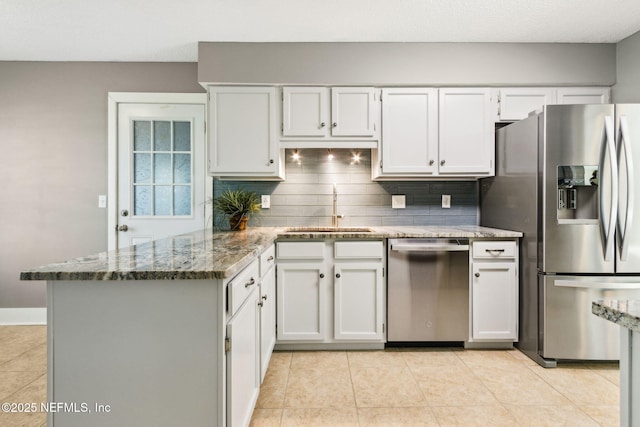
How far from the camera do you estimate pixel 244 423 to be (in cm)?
151

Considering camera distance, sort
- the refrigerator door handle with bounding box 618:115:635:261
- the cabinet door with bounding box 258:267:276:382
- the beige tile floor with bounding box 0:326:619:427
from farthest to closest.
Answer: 1. the refrigerator door handle with bounding box 618:115:635:261
2. the cabinet door with bounding box 258:267:276:382
3. the beige tile floor with bounding box 0:326:619:427

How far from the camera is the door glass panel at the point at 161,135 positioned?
326 centimetres

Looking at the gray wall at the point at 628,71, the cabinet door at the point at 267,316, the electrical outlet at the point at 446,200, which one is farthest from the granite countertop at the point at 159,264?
the gray wall at the point at 628,71

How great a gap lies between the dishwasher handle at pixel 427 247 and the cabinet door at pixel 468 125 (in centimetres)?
73

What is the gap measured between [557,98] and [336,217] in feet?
6.84

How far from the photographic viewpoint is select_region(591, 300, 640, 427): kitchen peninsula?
755 millimetres

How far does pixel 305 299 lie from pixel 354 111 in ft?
5.06

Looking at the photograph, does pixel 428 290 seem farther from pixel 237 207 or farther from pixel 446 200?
pixel 237 207

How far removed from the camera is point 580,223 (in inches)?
90.1

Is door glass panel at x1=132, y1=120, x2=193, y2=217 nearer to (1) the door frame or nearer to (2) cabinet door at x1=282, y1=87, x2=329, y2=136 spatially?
(1) the door frame

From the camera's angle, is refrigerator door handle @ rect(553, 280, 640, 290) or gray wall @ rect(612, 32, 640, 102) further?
gray wall @ rect(612, 32, 640, 102)

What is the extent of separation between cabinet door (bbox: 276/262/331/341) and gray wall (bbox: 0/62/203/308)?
1.95m

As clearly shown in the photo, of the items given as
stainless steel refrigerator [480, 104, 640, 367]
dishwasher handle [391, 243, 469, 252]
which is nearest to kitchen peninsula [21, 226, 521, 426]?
dishwasher handle [391, 243, 469, 252]

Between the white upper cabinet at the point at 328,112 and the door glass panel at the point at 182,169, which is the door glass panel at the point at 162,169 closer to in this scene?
the door glass panel at the point at 182,169
